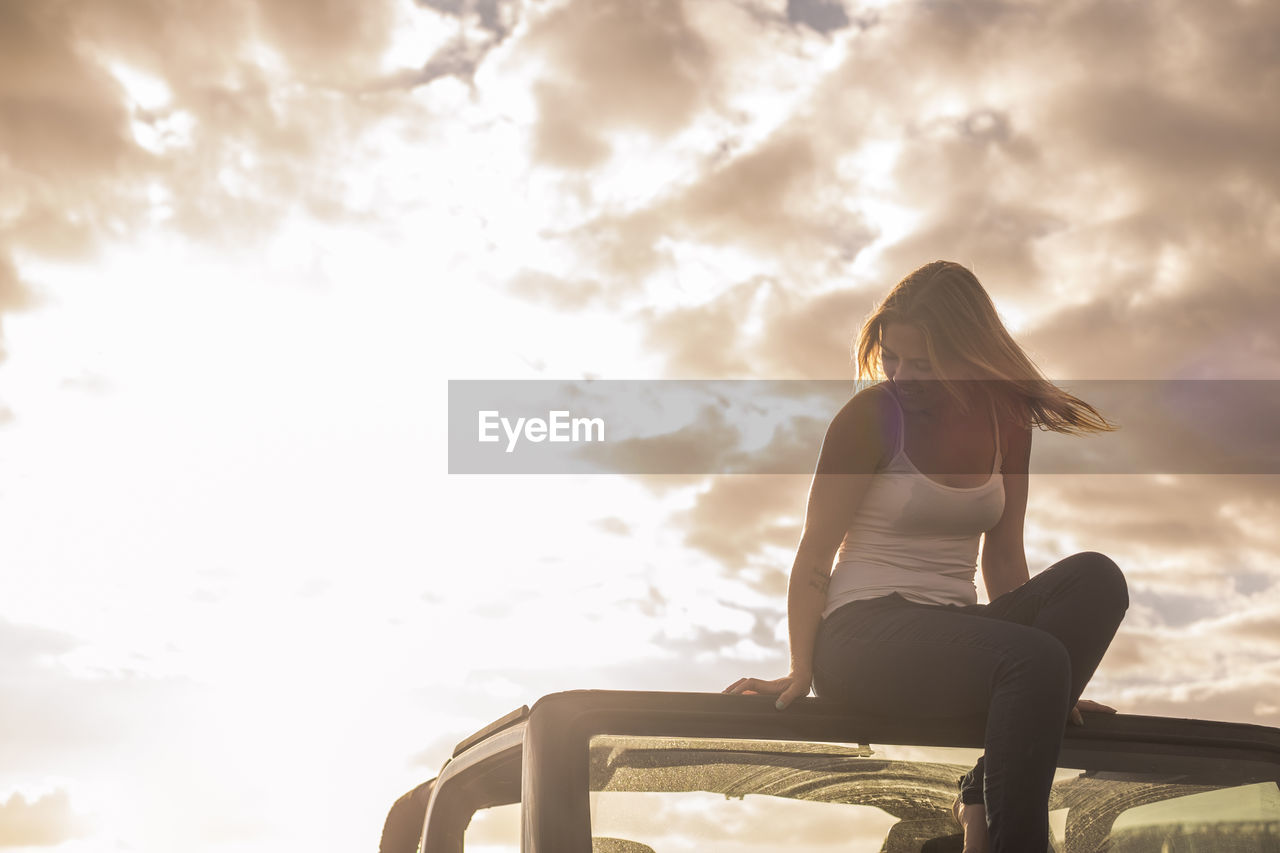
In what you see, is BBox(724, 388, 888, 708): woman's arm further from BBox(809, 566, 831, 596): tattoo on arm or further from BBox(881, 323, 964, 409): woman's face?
BBox(881, 323, 964, 409): woman's face

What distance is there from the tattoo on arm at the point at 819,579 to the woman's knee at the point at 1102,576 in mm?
574

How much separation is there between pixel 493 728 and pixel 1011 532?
4.80ft

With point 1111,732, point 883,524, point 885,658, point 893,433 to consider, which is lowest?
point 1111,732

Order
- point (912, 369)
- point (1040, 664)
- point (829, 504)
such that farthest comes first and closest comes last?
point (912, 369)
point (829, 504)
point (1040, 664)

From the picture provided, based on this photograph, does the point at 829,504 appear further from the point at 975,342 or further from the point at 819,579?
the point at 975,342

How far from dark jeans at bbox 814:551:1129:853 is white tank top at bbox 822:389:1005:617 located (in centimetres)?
5

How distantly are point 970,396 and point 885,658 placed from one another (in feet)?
2.64

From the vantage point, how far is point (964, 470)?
2990mm

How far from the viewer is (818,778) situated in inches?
100

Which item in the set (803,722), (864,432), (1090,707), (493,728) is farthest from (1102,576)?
(493,728)

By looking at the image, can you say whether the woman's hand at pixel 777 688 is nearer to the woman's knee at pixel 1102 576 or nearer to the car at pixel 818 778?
the car at pixel 818 778

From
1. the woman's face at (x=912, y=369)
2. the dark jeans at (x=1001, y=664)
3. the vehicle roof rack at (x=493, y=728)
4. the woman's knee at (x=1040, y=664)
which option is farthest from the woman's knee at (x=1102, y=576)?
the vehicle roof rack at (x=493, y=728)

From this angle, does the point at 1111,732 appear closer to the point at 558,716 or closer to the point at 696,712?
the point at 696,712

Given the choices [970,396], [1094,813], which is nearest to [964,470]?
[970,396]
